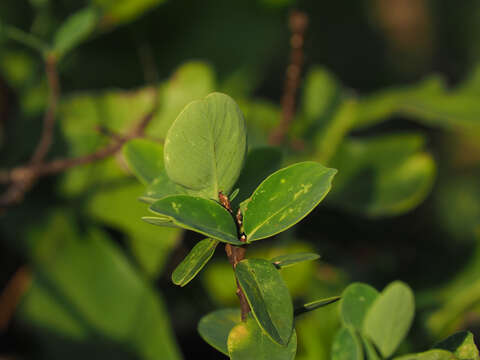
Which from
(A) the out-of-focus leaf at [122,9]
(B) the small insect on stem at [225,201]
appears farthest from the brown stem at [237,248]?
(A) the out-of-focus leaf at [122,9]

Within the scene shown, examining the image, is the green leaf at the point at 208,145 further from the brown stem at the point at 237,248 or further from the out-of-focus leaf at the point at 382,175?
the out-of-focus leaf at the point at 382,175

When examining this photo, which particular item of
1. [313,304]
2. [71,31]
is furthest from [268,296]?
[71,31]

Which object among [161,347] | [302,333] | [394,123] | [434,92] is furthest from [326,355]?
[394,123]

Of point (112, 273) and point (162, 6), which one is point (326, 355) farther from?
point (162, 6)

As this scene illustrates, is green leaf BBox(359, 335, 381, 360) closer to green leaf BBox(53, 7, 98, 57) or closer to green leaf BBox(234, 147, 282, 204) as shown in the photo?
green leaf BBox(234, 147, 282, 204)

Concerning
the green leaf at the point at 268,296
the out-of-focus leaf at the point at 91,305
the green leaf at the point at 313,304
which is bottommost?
the out-of-focus leaf at the point at 91,305

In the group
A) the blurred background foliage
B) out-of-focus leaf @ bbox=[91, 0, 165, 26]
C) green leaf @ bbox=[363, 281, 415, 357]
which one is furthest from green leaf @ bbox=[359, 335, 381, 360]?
out-of-focus leaf @ bbox=[91, 0, 165, 26]

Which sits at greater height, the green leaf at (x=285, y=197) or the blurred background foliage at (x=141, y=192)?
the green leaf at (x=285, y=197)

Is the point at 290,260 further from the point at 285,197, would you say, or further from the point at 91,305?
the point at 91,305
